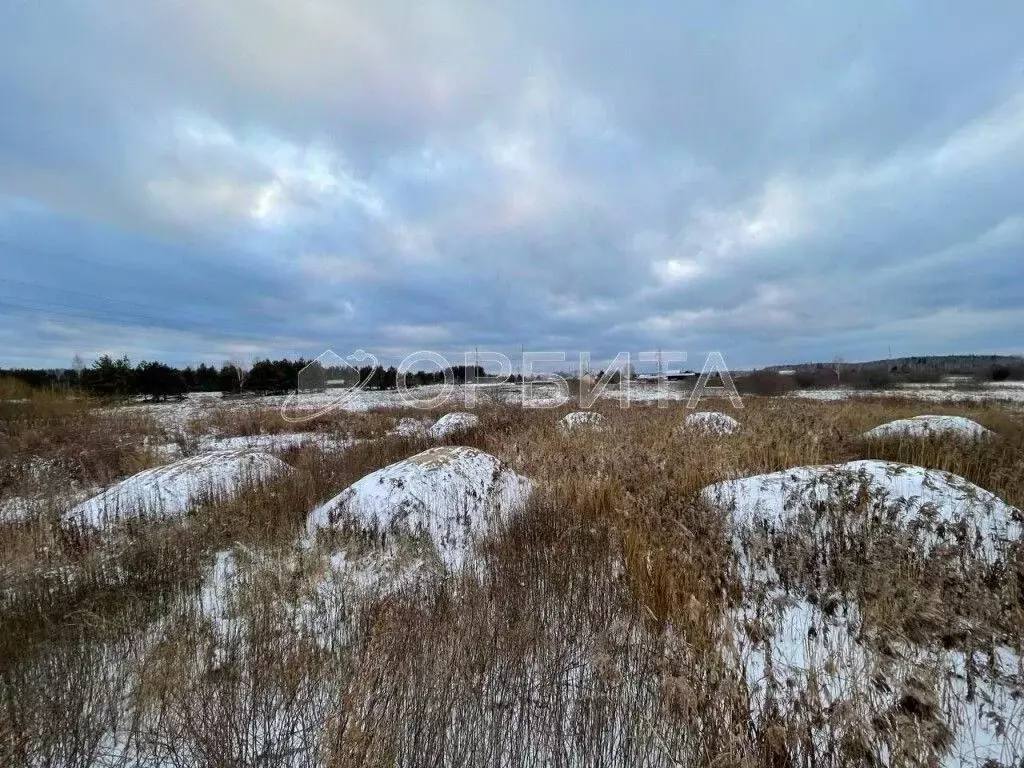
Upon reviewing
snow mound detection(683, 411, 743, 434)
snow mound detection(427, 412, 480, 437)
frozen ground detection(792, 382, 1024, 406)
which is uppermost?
snow mound detection(683, 411, 743, 434)

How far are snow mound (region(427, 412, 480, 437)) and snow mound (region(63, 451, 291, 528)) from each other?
5.02 m

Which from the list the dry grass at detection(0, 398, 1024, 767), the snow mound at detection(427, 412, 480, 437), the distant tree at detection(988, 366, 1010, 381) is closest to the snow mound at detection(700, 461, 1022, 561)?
the dry grass at detection(0, 398, 1024, 767)

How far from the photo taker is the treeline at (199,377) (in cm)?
2969

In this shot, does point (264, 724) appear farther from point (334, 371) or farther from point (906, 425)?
point (334, 371)

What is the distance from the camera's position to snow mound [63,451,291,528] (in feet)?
17.5

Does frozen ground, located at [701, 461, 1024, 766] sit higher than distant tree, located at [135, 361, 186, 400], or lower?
lower

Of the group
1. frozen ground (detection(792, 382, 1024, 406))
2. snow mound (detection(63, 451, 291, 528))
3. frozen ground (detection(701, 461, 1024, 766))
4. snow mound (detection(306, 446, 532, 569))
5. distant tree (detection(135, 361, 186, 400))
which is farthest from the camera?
distant tree (detection(135, 361, 186, 400))

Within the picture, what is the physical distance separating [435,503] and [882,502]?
15.4 feet

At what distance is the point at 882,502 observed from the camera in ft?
12.6

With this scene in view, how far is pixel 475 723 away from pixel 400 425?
1475cm

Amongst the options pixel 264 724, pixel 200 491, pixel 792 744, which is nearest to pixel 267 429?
pixel 200 491

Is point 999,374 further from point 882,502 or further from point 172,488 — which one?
point 172,488

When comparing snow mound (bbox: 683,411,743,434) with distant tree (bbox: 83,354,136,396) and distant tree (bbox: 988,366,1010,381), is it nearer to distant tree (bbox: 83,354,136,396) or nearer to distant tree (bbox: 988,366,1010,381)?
distant tree (bbox: 83,354,136,396)

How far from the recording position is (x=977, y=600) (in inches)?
110
